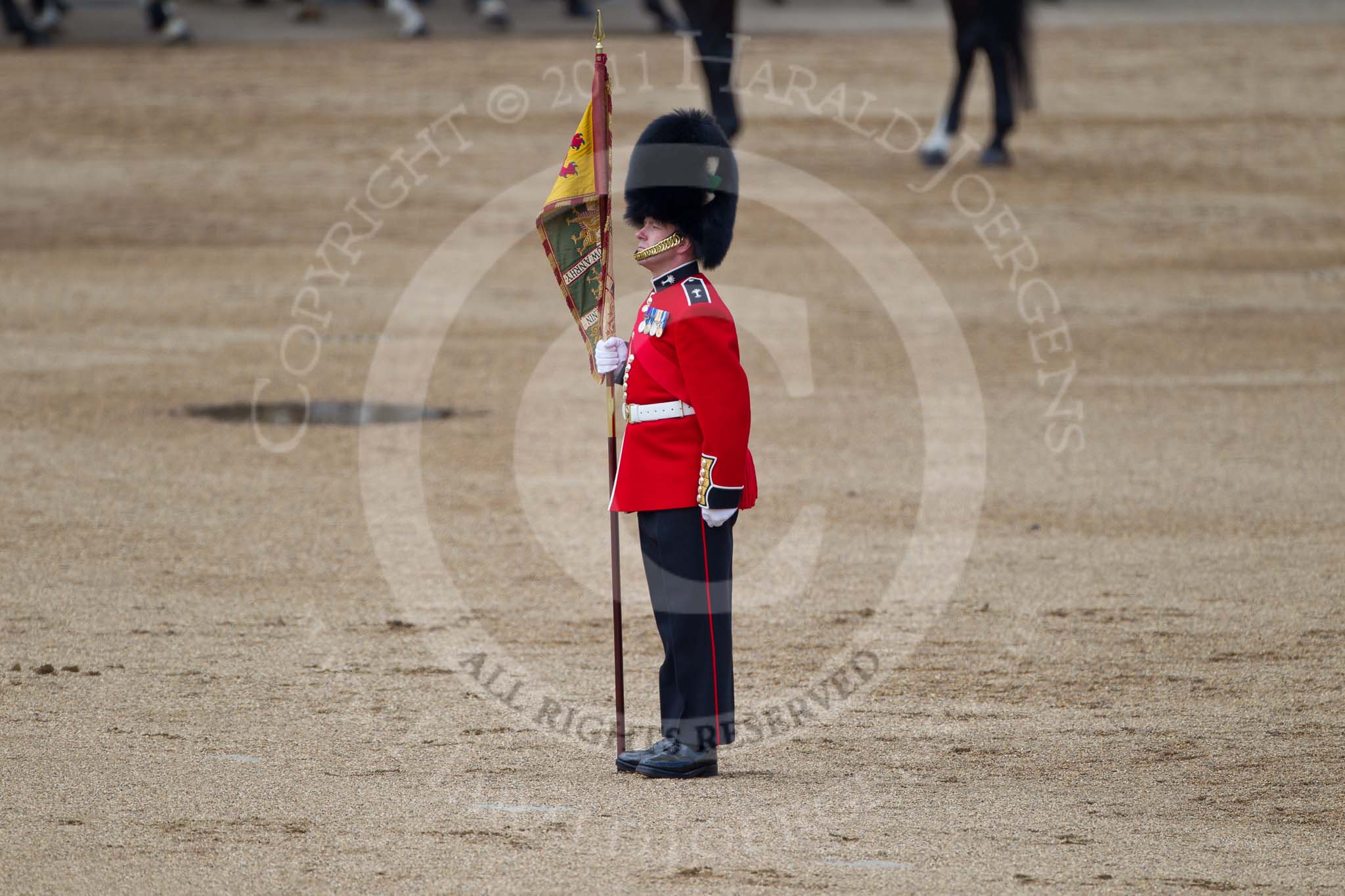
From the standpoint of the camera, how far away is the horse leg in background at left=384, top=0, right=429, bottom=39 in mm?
19484

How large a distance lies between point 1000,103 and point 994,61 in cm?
36

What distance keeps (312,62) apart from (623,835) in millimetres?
15675

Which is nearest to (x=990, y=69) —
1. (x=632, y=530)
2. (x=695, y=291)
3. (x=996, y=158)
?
(x=996, y=158)

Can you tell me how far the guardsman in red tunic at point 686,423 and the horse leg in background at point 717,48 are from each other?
10155mm

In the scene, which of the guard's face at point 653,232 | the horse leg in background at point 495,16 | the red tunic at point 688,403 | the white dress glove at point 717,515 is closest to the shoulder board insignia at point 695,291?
the red tunic at point 688,403

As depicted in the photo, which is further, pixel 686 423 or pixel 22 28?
pixel 22 28

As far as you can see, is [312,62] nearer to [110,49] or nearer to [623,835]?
[110,49]

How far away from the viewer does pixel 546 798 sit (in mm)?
3771

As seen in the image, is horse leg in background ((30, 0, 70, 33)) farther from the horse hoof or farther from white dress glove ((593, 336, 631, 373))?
white dress glove ((593, 336, 631, 373))

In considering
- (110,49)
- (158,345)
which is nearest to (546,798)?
(158,345)

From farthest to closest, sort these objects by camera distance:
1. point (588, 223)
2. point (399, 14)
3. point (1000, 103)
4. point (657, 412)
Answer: point (399, 14), point (1000, 103), point (588, 223), point (657, 412)

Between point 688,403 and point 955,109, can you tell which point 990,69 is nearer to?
point 955,109

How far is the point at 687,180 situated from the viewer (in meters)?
3.85

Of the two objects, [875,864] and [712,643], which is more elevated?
[712,643]
